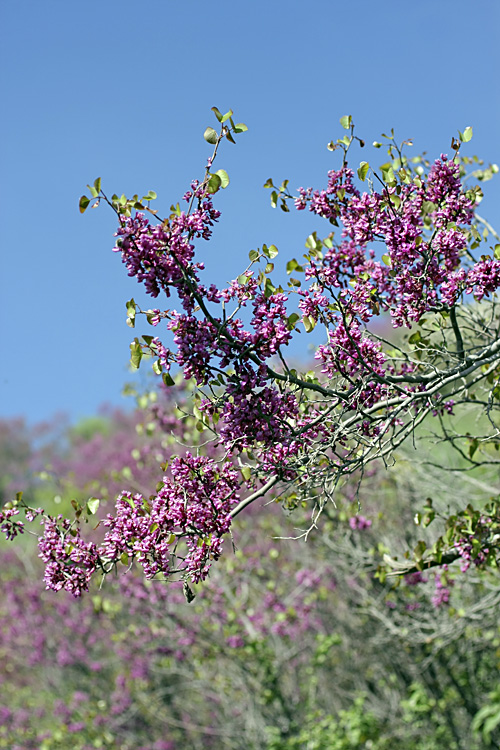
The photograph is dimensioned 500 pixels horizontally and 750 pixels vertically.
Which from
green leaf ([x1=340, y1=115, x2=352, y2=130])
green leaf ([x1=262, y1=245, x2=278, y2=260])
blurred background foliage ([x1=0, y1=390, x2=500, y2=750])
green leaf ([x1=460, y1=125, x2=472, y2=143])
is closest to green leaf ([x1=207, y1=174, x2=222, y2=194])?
green leaf ([x1=262, y1=245, x2=278, y2=260])

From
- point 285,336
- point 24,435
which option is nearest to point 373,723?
point 285,336

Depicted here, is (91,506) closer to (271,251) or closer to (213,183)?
(271,251)

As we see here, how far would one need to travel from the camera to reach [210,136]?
9.46 feet

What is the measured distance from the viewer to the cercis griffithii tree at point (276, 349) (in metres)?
2.84

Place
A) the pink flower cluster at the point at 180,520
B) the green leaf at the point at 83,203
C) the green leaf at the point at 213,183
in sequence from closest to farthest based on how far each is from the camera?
1. the green leaf at the point at 83,203
2. the green leaf at the point at 213,183
3. the pink flower cluster at the point at 180,520

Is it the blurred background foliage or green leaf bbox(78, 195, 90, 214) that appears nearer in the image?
green leaf bbox(78, 195, 90, 214)

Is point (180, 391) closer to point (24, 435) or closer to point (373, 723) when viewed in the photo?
point (373, 723)

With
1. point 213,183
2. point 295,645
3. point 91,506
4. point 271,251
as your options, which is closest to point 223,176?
point 213,183

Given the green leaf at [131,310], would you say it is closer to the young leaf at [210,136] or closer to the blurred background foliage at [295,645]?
the young leaf at [210,136]

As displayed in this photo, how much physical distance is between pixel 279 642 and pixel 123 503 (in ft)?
21.1

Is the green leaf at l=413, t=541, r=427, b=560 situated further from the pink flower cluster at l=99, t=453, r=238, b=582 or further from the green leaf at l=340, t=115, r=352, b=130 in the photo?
the green leaf at l=340, t=115, r=352, b=130

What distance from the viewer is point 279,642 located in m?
8.94

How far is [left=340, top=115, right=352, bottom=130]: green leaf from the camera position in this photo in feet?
11.2

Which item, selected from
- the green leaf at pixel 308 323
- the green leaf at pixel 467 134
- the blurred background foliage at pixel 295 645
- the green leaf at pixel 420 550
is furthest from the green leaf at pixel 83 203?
the blurred background foliage at pixel 295 645
